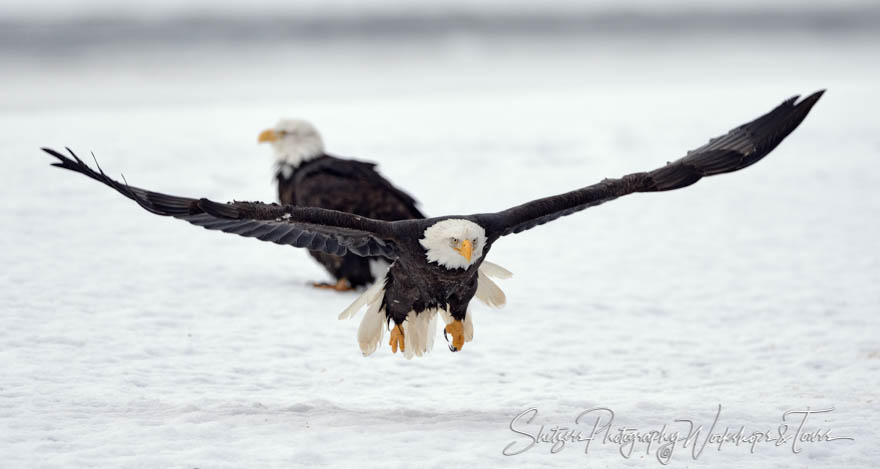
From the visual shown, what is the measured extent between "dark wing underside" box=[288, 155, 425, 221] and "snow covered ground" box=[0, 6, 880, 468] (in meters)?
0.65

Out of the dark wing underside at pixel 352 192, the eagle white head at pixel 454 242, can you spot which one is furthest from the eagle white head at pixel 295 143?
the eagle white head at pixel 454 242

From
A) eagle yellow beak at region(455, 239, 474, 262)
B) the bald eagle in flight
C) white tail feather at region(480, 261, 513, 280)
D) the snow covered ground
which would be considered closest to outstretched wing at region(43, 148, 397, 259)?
the bald eagle in flight

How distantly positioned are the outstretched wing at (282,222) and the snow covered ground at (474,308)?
29.9 inches

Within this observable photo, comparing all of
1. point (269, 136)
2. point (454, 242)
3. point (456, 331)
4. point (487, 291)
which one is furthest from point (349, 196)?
point (454, 242)

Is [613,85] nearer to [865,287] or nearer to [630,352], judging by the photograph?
[865,287]

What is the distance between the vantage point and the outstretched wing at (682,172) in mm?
4723

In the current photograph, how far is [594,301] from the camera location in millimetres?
6883

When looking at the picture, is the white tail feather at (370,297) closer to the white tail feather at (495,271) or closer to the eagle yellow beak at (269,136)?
the white tail feather at (495,271)

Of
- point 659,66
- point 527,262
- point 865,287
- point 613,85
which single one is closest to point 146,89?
point 613,85

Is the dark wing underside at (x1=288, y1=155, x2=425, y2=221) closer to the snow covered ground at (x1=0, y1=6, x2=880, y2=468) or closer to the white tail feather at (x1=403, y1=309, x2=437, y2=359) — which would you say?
the snow covered ground at (x1=0, y1=6, x2=880, y2=468)

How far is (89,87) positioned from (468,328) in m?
20.9

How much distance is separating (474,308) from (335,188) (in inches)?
51.5

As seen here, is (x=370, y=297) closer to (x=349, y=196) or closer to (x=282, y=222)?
(x=282, y=222)

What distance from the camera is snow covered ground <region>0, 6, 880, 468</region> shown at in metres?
4.03
